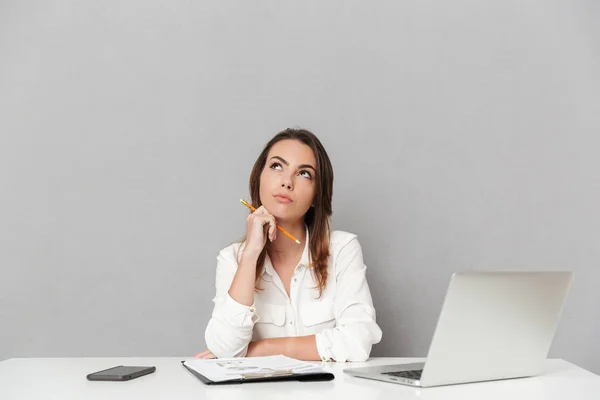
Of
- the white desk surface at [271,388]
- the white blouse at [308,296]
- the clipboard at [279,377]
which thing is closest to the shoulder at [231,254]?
the white blouse at [308,296]

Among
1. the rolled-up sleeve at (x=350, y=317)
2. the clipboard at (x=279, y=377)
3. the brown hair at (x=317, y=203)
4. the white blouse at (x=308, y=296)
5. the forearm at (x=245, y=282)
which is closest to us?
the clipboard at (x=279, y=377)

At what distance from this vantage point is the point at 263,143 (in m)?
2.94

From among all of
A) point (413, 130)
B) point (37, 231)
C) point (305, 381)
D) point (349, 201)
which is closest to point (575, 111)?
point (413, 130)

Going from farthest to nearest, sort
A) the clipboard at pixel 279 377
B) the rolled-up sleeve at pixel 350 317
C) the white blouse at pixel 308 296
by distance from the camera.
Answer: the white blouse at pixel 308 296 → the rolled-up sleeve at pixel 350 317 → the clipboard at pixel 279 377

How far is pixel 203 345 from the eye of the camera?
2912mm

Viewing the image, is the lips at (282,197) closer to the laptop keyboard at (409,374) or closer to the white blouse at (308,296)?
the white blouse at (308,296)

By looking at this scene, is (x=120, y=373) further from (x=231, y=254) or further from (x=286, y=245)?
(x=286, y=245)

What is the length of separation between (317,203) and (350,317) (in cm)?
45

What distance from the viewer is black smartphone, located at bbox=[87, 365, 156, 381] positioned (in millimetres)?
1459

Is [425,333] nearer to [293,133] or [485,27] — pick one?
[293,133]

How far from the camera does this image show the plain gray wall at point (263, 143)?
114 inches

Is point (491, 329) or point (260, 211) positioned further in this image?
point (260, 211)

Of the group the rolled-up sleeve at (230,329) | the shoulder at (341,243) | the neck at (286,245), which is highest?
the shoulder at (341,243)

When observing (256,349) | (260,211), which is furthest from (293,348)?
(260,211)
